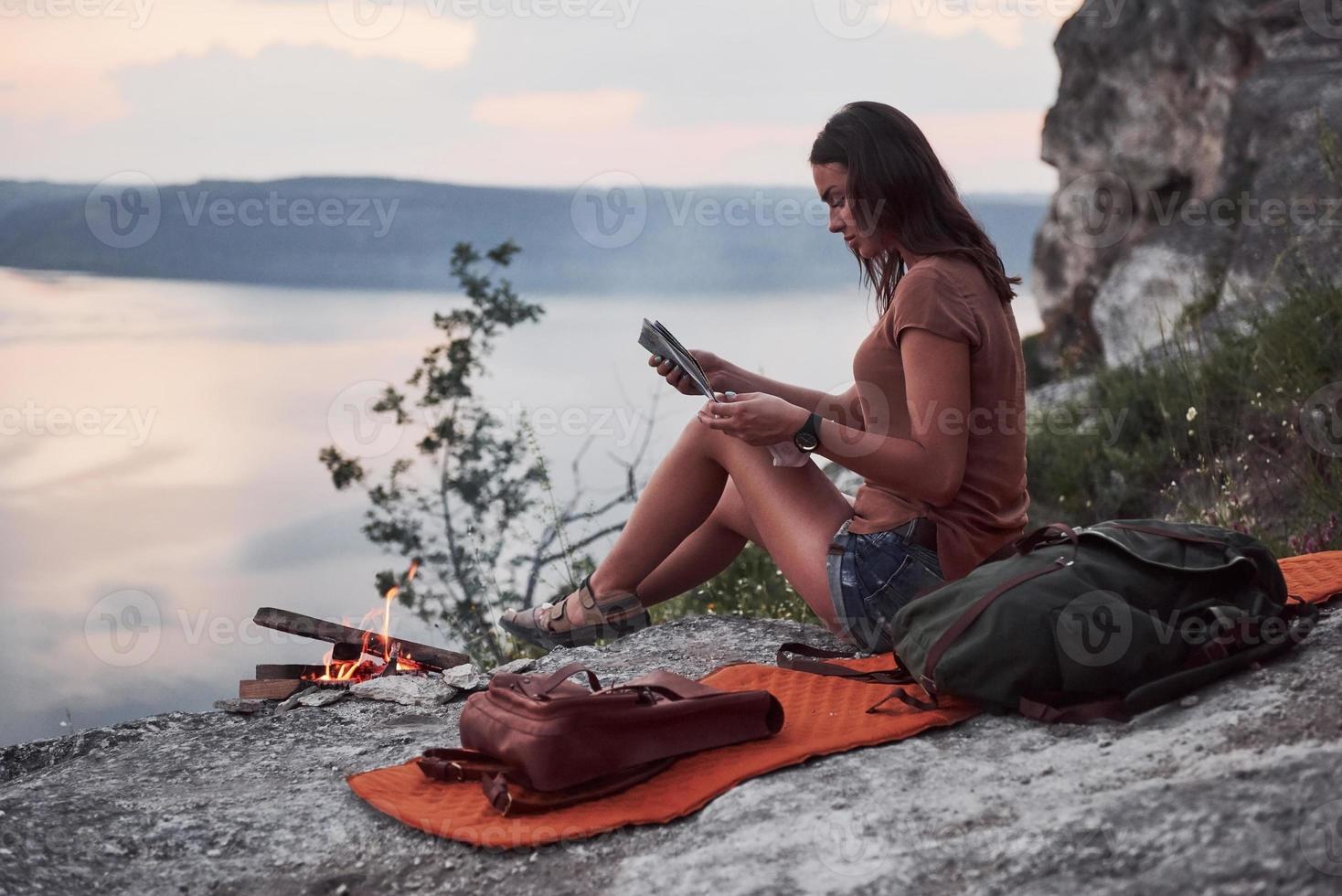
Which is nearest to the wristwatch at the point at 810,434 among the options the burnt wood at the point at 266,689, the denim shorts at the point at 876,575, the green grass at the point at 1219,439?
the denim shorts at the point at 876,575

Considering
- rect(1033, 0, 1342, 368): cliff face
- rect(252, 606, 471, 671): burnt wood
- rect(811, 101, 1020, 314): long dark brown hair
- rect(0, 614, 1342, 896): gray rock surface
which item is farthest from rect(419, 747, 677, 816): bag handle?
rect(1033, 0, 1342, 368): cliff face

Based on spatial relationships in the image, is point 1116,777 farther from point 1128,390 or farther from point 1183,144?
point 1183,144

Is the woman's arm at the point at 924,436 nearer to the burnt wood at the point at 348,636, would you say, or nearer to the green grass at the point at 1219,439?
the burnt wood at the point at 348,636

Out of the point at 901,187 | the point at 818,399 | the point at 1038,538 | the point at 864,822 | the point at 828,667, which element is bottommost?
the point at 864,822

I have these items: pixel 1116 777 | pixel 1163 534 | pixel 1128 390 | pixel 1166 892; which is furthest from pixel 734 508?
pixel 1128 390

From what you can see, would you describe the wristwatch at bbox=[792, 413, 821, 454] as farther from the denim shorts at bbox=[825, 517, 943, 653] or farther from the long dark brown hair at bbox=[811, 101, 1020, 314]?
the long dark brown hair at bbox=[811, 101, 1020, 314]

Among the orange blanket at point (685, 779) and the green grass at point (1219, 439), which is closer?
the orange blanket at point (685, 779)

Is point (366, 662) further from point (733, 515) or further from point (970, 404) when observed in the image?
point (970, 404)

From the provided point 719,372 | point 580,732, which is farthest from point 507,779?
point 719,372

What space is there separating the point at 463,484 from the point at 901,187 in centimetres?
423

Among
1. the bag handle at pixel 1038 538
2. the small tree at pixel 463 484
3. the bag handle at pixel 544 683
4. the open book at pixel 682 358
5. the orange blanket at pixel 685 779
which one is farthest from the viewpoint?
the small tree at pixel 463 484

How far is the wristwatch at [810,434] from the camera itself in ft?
11.8

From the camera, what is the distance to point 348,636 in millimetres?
4500

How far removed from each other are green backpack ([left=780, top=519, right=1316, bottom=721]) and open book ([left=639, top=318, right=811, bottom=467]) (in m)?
0.72
